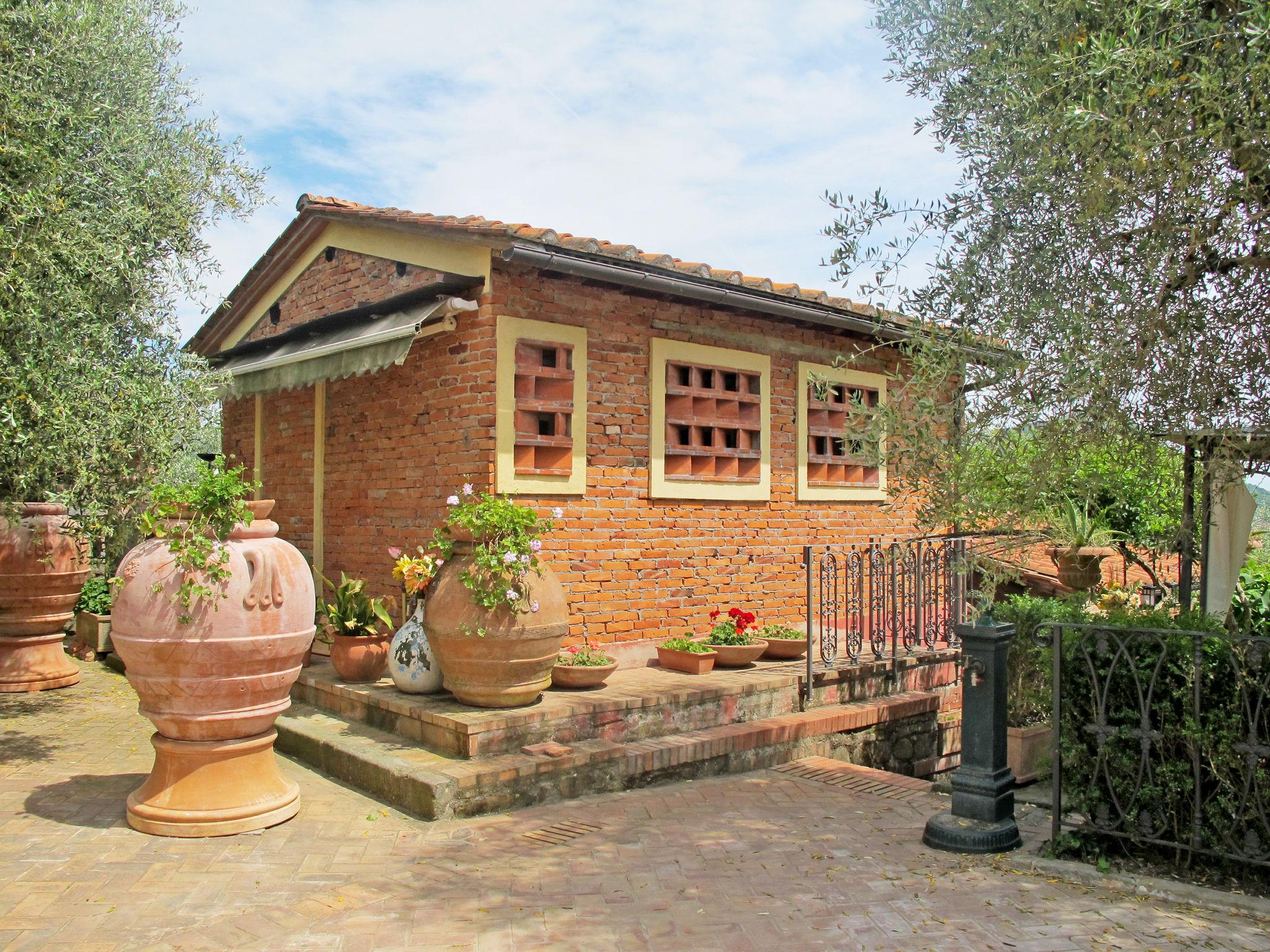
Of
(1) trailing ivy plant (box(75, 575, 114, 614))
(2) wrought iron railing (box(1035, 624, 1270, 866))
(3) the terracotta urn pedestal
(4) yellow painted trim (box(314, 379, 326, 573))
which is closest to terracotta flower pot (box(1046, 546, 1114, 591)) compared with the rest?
(2) wrought iron railing (box(1035, 624, 1270, 866))

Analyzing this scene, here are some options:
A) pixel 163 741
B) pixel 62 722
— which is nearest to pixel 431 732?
pixel 163 741

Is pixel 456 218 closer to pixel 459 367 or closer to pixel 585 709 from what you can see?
pixel 459 367

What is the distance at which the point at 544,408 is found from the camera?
26.3ft

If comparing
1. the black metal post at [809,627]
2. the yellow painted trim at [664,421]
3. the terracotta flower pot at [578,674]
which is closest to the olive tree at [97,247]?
the terracotta flower pot at [578,674]

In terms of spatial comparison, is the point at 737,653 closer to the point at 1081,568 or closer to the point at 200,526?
the point at 200,526

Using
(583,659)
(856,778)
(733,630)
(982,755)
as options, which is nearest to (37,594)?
(583,659)

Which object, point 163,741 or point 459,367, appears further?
point 459,367

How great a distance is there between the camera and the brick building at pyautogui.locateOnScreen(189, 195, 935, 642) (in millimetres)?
7945

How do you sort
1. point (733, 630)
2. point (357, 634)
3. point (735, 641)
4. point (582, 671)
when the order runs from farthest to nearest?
point (733, 630), point (735, 641), point (357, 634), point (582, 671)

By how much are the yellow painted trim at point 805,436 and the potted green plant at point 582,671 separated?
141 inches

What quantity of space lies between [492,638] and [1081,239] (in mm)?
4461

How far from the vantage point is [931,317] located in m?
5.43

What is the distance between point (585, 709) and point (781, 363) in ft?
15.7

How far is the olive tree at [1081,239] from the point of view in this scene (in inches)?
167
